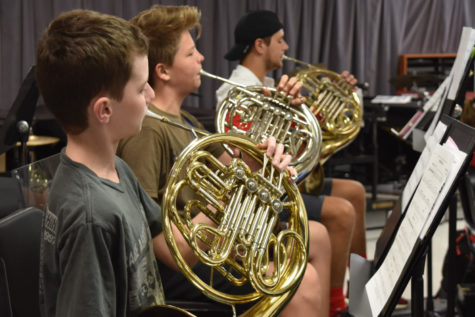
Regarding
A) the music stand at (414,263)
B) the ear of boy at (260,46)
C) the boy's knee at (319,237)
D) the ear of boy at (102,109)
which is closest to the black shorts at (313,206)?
the boy's knee at (319,237)

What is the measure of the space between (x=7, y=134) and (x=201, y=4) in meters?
2.49

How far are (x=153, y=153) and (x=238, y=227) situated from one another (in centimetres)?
44

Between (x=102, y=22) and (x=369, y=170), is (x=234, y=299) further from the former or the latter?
(x=369, y=170)

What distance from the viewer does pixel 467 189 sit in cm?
184

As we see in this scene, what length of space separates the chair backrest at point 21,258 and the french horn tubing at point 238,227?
267mm

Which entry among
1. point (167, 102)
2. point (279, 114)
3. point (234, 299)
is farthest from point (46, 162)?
point (279, 114)

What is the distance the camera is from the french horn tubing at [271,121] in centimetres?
195

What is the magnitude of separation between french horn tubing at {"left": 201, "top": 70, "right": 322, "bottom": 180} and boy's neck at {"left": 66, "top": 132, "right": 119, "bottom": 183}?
0.83 meters

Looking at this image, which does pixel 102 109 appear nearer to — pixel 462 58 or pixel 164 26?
pixel 164 26

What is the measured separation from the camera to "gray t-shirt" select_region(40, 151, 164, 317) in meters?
0.99

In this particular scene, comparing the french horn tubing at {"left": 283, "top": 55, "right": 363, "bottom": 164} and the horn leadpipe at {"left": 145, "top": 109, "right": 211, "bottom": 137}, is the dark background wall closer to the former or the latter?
the french horn tubing at {"left": 283, "top": 55, "right": 363, "bottom": 164}

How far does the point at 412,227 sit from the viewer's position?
116 cm

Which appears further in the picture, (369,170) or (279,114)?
(369,170)

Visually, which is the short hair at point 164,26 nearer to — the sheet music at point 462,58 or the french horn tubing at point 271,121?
the french horn tubing at point 271,121
